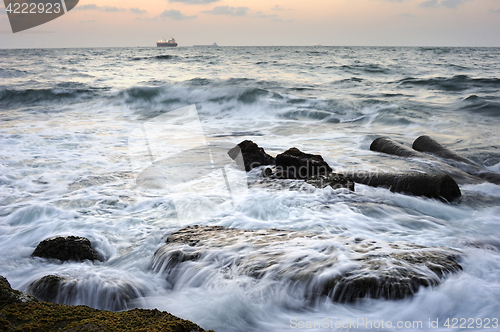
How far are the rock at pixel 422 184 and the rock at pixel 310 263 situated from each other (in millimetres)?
1443

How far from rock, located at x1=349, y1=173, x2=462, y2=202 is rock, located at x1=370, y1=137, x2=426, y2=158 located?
1.63 m

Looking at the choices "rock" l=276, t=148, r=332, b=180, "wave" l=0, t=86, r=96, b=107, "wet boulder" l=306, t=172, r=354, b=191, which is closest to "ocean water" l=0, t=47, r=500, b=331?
"wet boulder" l=306, t=172, r=354, b=191

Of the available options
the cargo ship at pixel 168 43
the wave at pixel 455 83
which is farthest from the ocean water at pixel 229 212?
the cargo ship at pixel 168 43

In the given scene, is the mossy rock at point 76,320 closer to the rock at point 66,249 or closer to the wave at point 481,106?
the rock at point 66,249

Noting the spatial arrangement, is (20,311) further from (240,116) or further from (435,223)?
(240,116)

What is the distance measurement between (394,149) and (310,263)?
4.38 metres

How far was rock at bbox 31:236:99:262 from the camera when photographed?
265 centimetres

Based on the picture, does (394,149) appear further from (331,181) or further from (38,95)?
(38,95)

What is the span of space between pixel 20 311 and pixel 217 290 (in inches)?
44.7

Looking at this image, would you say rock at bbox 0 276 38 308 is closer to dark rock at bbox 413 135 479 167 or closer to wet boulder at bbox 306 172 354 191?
wet boulder at bbox 306 172 354 191

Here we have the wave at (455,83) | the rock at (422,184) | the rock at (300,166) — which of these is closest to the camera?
the rock at (422,184)

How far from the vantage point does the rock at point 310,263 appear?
2.10 m

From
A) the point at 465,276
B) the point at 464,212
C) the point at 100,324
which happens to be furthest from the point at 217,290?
the point at 464,212

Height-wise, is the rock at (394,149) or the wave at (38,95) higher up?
the wave at (38,95)
